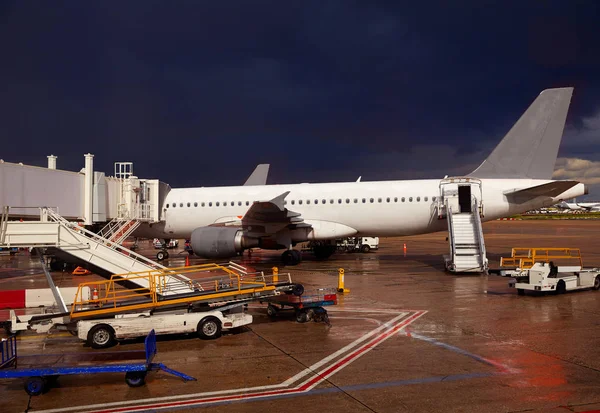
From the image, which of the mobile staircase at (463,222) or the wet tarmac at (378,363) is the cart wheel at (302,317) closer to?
the wet tarmac at (378,363)

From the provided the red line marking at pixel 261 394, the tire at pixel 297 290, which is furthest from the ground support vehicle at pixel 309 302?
the red line marking at pixel 261 394

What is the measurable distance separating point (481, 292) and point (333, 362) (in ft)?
30.9

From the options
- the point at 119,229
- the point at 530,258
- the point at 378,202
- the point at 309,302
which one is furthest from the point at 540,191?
the point at 119,229

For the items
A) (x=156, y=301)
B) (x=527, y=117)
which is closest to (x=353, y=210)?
(x=527, y=117)

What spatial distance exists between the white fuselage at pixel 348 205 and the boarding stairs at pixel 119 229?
16.4 feet

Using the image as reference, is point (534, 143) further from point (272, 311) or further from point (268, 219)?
point (272, 311)

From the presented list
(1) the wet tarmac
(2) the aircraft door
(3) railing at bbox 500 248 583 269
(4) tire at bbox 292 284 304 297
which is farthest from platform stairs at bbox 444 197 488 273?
(4) tire at bbox 292 284 304 297

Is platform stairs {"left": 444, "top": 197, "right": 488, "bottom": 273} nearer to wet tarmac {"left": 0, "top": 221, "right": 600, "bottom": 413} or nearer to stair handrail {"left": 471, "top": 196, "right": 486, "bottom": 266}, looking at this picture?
stair handrail {"left": 471, "top": 196, "right": 486, "bottom": 266}

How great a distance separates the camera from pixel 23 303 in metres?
12.8

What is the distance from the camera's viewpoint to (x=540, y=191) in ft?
76.7

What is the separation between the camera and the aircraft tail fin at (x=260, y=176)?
131ft

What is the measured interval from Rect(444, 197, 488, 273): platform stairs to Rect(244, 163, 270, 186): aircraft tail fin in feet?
61.8

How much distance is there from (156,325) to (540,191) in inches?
753

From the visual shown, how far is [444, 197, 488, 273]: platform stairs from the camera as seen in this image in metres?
21.4
